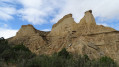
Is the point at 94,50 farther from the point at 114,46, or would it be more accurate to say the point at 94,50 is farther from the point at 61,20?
the point at 61,20

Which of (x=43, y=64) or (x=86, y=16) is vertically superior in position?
(x=86, y=16)

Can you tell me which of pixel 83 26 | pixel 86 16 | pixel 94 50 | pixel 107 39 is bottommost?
pixel 94 50

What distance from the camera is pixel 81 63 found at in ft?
29.9

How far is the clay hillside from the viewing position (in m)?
35.5

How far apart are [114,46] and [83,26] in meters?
10.8

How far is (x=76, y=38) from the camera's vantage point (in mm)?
41969

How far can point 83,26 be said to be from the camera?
140 feet

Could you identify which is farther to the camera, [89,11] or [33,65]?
[89,11]

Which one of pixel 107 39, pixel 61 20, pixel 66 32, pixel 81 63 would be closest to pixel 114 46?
pixel 107 39

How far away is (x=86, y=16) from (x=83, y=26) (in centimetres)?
297

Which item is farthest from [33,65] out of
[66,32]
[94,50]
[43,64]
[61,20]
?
[61,20]

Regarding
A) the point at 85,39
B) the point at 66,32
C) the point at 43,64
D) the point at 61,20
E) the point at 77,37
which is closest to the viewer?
the point at 43,64

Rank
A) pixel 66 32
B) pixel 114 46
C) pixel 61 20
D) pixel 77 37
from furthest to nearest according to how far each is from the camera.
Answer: pixel 61 20, pixel 66 32, pixel 77 37, pixel 114 46

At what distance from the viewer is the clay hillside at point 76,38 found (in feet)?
116
